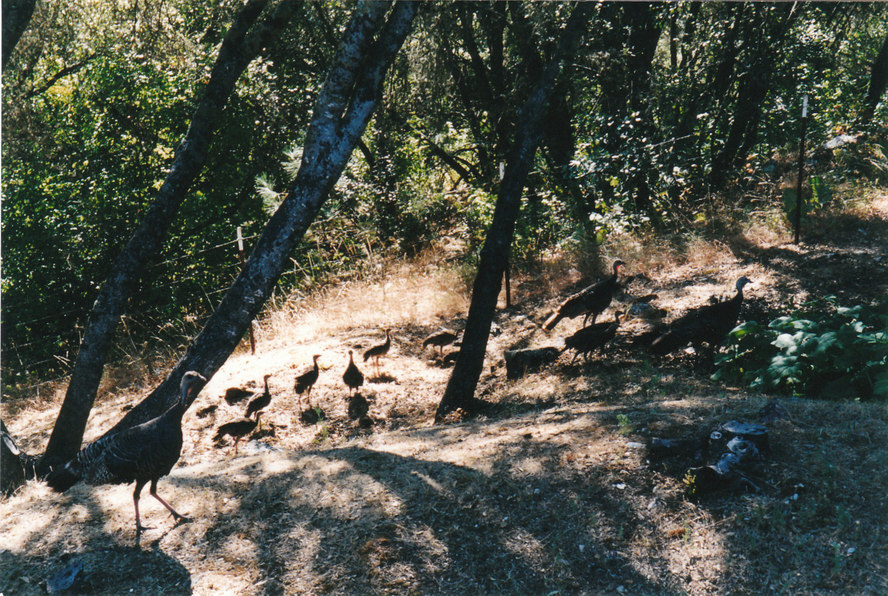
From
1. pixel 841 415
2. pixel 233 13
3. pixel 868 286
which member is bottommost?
pixel 841 415

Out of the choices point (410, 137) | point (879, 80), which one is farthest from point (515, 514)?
point (879, 80)

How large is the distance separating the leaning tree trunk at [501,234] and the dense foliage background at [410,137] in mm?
3193

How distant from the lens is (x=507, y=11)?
13055 millimetres

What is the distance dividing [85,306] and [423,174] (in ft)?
28.8

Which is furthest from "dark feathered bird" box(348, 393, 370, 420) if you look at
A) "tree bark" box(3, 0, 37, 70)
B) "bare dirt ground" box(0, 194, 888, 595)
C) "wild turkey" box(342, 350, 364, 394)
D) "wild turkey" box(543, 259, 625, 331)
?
"tree bark" box(3, 0, 37, 70)

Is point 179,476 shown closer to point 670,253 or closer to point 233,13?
point 233,13

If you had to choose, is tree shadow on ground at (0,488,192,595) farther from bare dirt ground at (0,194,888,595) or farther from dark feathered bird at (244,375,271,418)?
dark feathered bird at (244,375,271,418)

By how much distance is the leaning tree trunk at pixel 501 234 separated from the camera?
7.21 metres

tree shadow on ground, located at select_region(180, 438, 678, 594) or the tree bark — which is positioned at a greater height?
the tree bark

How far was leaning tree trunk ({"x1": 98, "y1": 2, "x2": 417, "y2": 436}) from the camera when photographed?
596cm

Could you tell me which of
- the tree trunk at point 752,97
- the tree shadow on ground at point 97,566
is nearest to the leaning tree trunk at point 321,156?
the tree shadow on ground at point 97,566

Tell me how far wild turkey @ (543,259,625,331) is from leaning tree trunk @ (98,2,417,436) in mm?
4234

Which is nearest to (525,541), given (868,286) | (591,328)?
(591,328)

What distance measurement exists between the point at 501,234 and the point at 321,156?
91.0 inches
